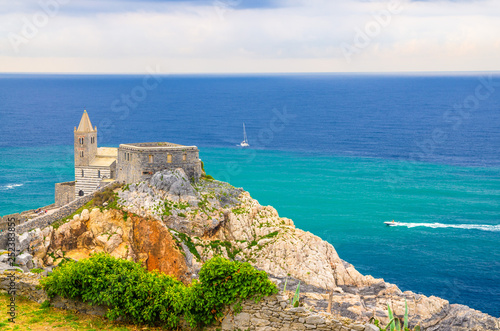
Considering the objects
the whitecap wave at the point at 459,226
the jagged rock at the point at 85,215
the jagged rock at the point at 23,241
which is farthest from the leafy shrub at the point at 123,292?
the whitecap wave at the point at 459,226

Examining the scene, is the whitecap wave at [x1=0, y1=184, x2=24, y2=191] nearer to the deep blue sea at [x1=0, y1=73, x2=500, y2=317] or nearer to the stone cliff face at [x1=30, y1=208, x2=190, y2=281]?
the deep blue sea at [x1=0, y1=73, x2=500, y2=317]

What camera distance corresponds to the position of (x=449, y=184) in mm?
133625

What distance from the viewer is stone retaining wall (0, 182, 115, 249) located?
5853 centimetres

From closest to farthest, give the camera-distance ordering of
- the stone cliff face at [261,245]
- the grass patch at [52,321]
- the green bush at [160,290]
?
the green bush at [160,290], the grass patch at [52,321], the stone cliff face at [261,245]

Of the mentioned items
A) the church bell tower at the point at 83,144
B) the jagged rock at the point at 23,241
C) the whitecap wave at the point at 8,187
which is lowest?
the jagged rock at the point at 23,241

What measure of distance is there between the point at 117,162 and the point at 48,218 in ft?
43.0

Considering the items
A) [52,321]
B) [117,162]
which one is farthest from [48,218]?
[52,321]

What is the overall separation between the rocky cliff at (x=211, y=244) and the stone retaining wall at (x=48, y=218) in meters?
1.26

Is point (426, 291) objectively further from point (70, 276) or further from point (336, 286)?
point (70, 276)

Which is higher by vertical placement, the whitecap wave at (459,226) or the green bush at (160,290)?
the whitecap wave at (459,226)

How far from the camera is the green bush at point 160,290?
28.5 m

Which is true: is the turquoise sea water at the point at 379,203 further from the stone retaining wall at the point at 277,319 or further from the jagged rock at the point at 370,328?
the stone retaining wall at the point at 277,319

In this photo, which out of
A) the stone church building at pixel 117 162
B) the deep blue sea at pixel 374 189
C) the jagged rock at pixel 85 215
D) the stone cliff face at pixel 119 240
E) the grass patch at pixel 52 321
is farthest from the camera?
the deep blue sea at pixel 374 189

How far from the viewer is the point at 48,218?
209 ft
